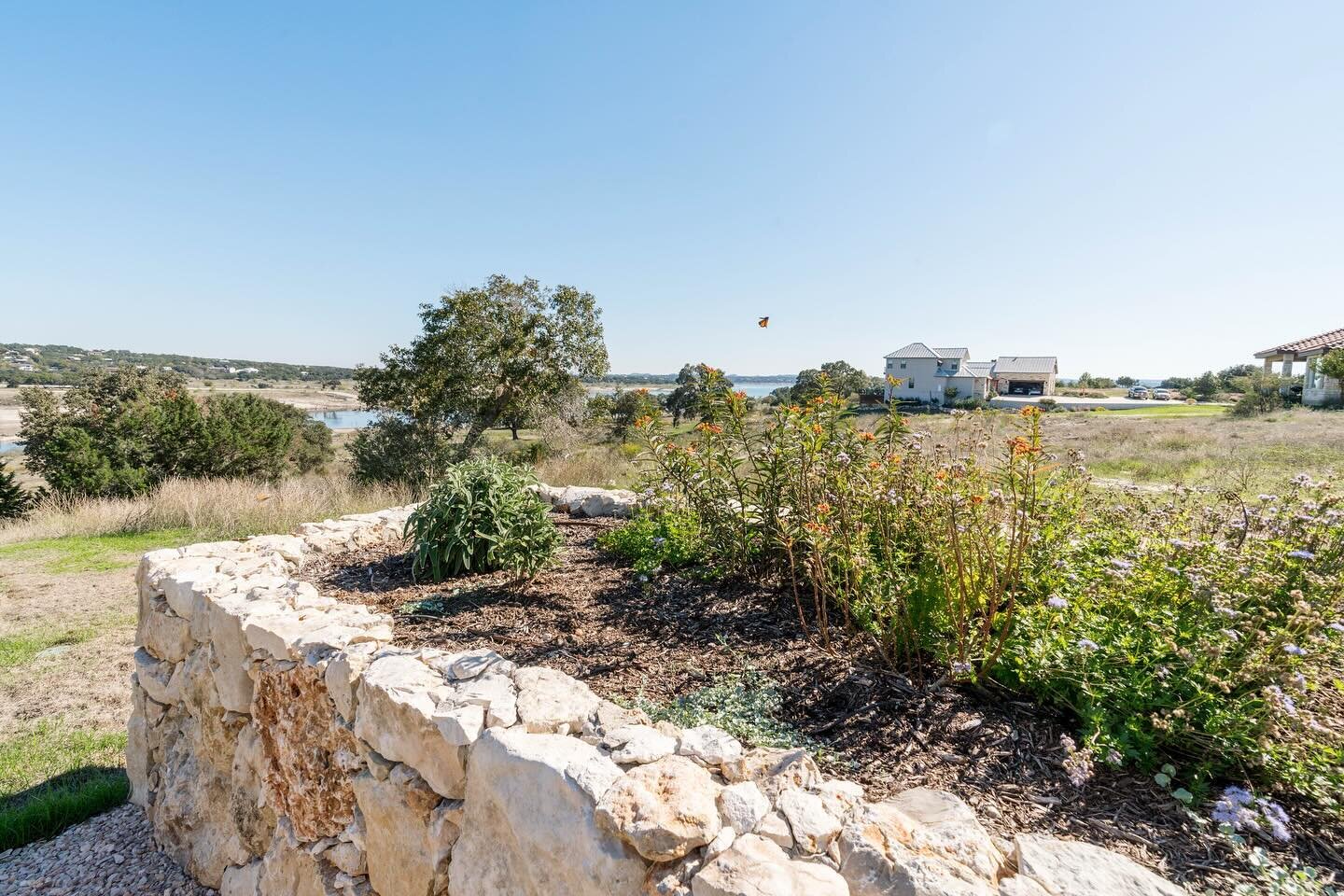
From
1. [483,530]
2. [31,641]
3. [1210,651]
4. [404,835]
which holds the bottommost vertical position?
[31,641]

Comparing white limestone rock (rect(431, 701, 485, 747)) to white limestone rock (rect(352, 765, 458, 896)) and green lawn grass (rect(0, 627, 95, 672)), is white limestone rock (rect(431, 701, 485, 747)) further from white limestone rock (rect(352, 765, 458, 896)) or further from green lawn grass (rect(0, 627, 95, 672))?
green lawn grass (rect(0, 627, 95, 672))

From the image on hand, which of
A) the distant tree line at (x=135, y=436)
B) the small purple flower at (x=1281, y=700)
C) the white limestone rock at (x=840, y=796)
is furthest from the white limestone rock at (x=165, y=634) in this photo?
the distant tree line at (x=135, y=436)

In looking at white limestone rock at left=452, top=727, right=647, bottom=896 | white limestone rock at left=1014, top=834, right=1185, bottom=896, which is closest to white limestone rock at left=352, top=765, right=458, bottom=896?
white limestone rock at left=452, top=727, right=647, bottom=896

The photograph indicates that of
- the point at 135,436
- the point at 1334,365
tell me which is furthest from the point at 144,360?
the point at 1334,365

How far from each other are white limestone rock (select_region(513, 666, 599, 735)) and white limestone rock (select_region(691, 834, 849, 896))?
0.65 meters

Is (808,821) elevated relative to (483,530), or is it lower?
lower

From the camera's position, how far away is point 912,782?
1.72 meters

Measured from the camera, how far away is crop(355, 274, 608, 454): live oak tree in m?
12.4

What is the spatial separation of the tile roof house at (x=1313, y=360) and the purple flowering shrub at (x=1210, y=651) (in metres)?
18.5

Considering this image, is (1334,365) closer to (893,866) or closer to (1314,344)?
(1314,344)

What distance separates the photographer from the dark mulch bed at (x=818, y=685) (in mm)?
1535

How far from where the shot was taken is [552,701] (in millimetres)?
1961

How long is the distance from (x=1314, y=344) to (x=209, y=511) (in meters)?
26.1

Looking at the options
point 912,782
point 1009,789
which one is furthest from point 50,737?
point 1009,789
